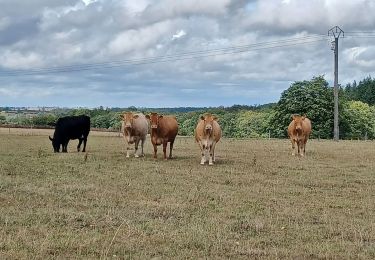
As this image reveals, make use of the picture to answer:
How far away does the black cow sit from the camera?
88.1ft

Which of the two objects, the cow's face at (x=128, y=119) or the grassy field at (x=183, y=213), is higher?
the cow's face at (x=128, y=119)

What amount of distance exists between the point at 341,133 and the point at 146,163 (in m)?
60.6

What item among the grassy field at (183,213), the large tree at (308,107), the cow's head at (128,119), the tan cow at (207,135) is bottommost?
the grassy field at (183,213)

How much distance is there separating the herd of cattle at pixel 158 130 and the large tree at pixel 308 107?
43230mm

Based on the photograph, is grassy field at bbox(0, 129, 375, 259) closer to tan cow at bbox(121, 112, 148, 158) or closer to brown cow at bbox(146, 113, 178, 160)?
brown cow at bbox(146, 113, 178, 160)

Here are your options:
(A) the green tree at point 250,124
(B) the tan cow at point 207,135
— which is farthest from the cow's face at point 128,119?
(A) the green tree at point 250,124

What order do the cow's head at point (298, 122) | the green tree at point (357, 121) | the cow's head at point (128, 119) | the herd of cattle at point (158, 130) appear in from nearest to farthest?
the herd of cattle at point (158, 130), the cow's head at point (128, 119), the cow's head at point (298, 122), the green tree at point (357, 121)

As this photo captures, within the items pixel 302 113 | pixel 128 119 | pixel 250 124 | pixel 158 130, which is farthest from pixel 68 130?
pixel 250 124

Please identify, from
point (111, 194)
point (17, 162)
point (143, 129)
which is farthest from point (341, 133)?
point (111, 194)

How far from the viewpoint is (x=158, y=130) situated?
22.7 meters

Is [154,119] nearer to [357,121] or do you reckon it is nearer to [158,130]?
[158,130]

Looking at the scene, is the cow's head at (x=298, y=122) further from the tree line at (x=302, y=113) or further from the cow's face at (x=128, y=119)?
the tree line at (x=302, y=113)

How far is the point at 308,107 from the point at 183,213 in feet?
203

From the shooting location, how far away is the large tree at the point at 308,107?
2753 inches
